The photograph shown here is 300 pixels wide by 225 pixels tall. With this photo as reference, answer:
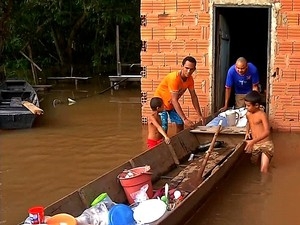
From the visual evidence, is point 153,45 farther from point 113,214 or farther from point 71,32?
point 71,32

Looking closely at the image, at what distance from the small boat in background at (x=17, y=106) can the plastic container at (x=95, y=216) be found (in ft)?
20.9

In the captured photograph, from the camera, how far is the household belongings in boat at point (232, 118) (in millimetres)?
9644

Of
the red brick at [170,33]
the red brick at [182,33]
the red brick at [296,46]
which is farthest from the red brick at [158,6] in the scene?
the red brick at [296,46]

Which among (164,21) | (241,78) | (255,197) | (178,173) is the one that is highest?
(164,21)

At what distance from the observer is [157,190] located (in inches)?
259

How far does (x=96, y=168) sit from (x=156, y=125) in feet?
4.57

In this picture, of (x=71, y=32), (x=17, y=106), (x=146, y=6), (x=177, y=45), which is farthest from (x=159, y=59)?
(x=71, y=32)

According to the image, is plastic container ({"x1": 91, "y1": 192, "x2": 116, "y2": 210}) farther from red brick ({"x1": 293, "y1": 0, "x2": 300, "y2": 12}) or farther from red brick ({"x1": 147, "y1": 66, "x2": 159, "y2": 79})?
red brick ({"x1": 293, "y1": 0, "x2": 300, "y2": 12})

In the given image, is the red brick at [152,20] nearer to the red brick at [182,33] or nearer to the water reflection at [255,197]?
the red brick at [182,33]

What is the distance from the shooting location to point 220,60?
1152 centimetres

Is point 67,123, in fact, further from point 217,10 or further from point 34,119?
point 217,10

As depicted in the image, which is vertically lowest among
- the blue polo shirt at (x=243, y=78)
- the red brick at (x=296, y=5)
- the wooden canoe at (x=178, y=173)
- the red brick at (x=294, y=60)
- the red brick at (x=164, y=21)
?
the wooden canoe at (x=178, y=173)

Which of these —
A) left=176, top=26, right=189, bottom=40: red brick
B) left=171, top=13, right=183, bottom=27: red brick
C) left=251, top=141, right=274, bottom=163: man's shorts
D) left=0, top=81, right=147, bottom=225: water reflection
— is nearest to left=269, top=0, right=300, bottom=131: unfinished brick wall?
left=176, top=26, right=189, bottom=40: red brick

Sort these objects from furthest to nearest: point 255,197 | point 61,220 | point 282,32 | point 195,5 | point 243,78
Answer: point 195,5
point 282,32
point 243,78
point 255,197
point 61,220
